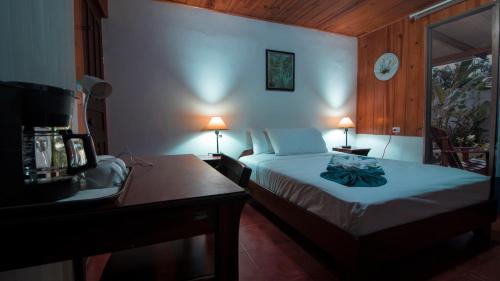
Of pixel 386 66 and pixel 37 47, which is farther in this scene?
pixel 386 66

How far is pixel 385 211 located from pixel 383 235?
0.44ft

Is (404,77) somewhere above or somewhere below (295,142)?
above

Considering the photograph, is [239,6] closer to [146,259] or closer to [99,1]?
[99,1]

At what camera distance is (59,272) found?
3.32ft

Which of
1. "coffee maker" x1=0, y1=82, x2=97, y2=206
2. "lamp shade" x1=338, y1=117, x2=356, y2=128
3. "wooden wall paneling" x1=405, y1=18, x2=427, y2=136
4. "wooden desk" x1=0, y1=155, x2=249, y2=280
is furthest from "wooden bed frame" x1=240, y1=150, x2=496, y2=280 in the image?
"lamp shade" x1=338, y1=117, x2=356, y2=128

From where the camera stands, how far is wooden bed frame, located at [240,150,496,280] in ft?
4.10

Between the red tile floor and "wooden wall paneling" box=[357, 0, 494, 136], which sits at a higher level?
"wooden wall paneling" box=[357, 0, 494, 136]

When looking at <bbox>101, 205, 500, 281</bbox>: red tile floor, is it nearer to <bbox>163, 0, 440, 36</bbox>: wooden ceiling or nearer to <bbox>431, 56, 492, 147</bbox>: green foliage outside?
<bbox>431, 56, 492, 147</bbox>: green foliage outside

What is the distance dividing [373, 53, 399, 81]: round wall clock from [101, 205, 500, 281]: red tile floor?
87.5 inches

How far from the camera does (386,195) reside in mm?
1350

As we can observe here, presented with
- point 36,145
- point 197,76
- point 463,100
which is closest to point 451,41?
point 463,100

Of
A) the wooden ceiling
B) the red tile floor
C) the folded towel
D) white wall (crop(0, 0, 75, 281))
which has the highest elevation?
the wooden ceiling

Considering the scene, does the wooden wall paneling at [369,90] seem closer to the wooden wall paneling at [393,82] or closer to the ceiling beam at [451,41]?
the wooden wall paneling at [393,82]

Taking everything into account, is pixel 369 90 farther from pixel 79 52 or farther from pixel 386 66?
pixel 79 52
